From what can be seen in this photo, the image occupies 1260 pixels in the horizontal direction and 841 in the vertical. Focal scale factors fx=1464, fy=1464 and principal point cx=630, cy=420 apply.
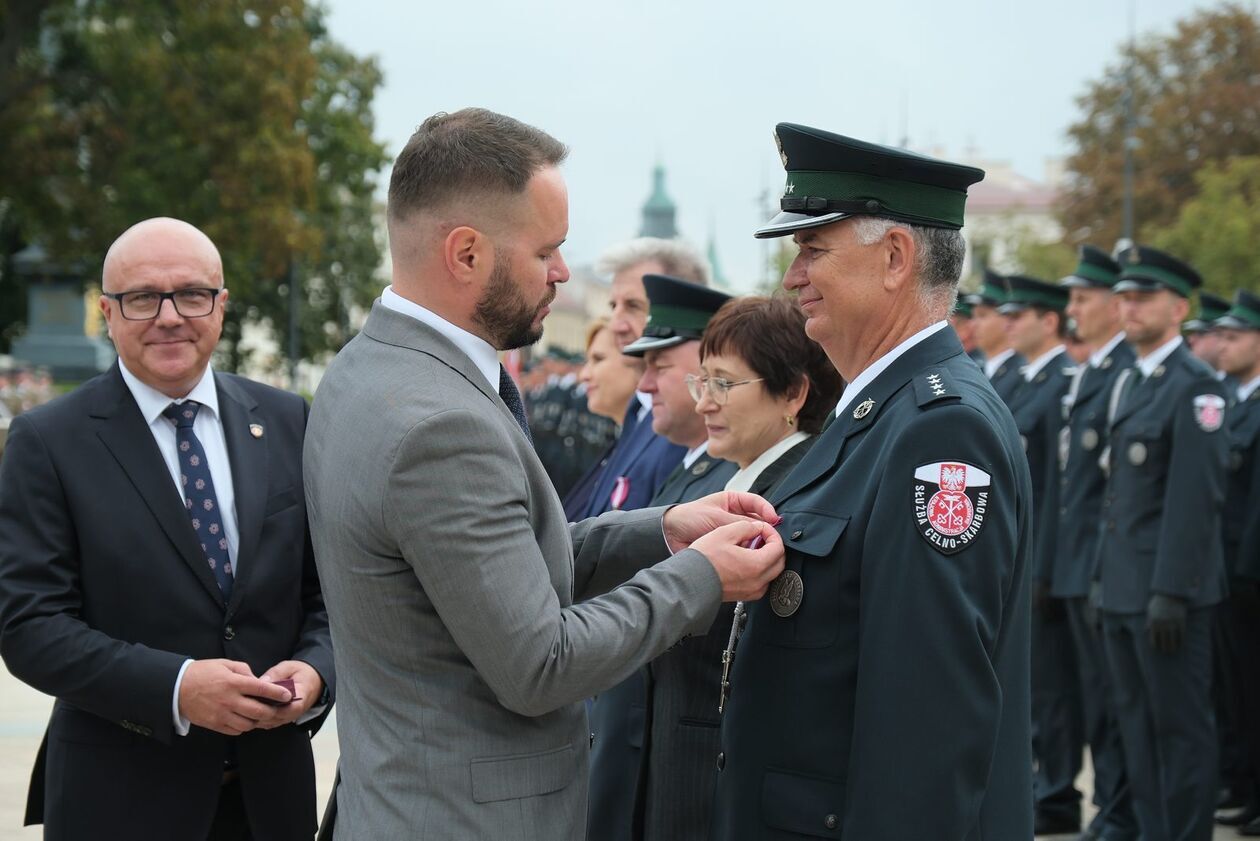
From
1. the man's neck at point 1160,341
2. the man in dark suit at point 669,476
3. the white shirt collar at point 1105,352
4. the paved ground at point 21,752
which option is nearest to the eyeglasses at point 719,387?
the man in dark suit at point 669,476

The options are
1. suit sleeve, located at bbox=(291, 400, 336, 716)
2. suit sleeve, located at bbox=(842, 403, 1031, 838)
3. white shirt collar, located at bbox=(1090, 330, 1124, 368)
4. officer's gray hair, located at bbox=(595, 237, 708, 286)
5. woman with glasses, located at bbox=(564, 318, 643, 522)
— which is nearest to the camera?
suit sleeve, located at bbox=(842, 403, 1031, 838)

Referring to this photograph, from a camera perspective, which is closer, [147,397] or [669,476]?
[147,397]

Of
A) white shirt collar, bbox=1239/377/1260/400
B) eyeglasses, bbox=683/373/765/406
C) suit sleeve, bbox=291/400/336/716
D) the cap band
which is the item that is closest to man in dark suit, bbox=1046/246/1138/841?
white shirt collar, bbox=1239/377/1260/400

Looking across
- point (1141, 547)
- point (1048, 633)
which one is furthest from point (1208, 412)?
point (1048, 633)

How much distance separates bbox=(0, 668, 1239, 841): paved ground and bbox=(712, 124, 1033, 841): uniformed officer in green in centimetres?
406

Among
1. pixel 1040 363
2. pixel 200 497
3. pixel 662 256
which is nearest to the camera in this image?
pixel 200 497

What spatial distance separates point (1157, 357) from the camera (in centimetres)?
659

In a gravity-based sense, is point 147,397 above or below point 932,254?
below

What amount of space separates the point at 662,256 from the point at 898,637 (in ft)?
12.0

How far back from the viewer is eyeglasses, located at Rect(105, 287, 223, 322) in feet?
12.1

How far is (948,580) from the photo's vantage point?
7.95 ft

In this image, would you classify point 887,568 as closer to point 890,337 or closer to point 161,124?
point 890,337

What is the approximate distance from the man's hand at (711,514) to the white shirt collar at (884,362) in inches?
9.7

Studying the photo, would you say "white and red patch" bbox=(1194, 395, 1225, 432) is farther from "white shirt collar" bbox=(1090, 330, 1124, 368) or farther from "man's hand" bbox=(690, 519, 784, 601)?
"man's hand" bbox=(690, 519, 784, 601)
